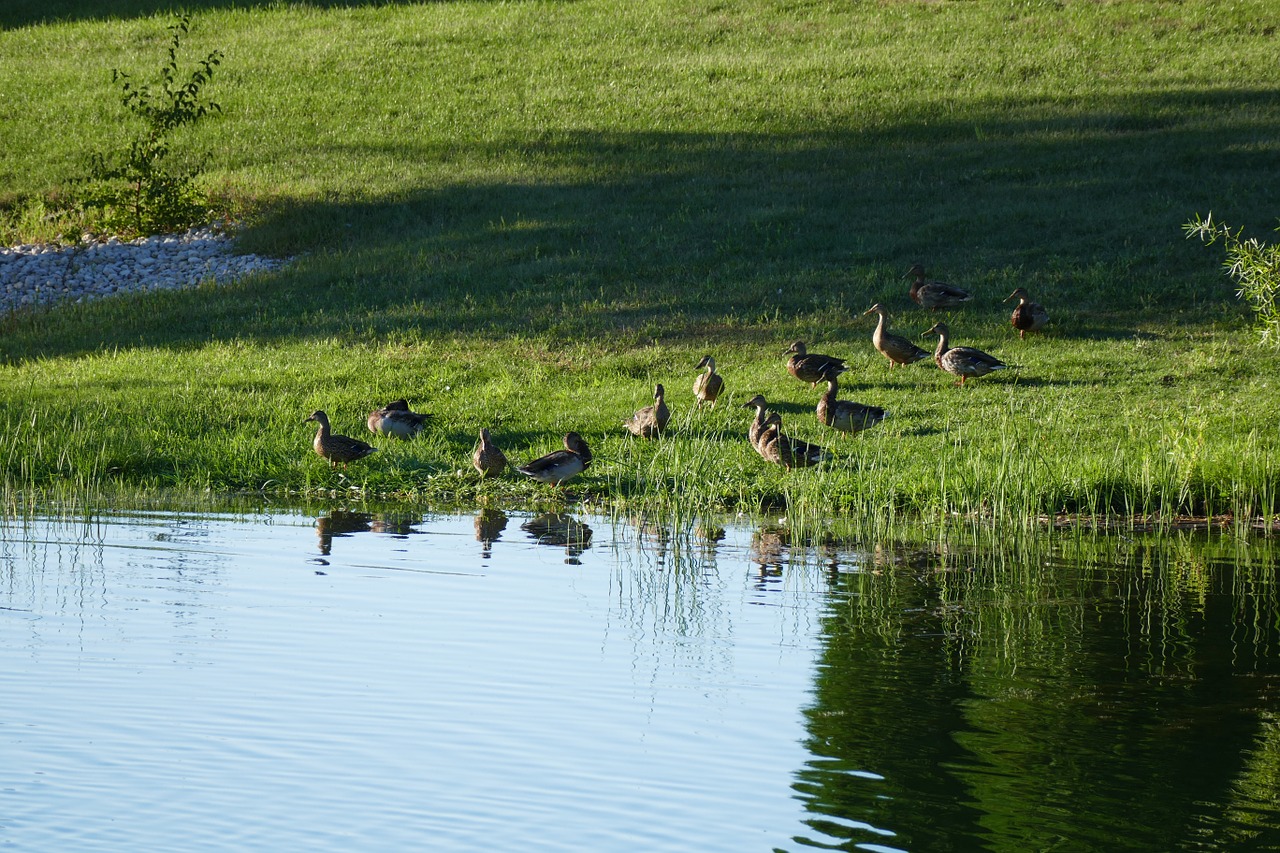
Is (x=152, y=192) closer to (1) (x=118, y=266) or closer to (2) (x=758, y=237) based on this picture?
(1) (x=118, y=266)

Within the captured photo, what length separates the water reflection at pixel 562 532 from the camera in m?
13.0

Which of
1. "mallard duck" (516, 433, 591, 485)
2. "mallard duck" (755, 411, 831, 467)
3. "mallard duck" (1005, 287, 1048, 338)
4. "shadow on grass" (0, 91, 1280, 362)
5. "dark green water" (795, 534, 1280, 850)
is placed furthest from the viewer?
"shadow on grass" (0, 91, 1280, 362)

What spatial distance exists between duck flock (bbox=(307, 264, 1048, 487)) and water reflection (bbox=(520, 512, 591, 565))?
964 millimetres

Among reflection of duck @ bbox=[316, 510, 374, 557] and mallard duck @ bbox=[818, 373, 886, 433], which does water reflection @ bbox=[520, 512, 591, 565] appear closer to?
reflection of duck @ bbox=[316, 510, 374, 557]

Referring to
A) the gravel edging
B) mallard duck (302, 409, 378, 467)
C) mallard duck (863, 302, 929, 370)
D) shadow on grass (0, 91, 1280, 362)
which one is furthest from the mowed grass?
the gravel edging

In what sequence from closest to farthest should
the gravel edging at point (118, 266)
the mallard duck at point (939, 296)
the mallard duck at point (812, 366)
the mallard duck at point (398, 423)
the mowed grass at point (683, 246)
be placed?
the mowed grass at point (683, 246)
the mallard duck at point (398, 423)
the mallard duck at point (812, 366)
the mallard duck at point (939, 296)
the gravel edging at point (118, 266)

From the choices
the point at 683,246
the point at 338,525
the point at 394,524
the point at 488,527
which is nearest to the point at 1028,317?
the point at 683,246

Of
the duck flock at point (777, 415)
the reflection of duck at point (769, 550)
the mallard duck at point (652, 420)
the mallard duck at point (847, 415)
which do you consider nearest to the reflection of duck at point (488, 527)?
the duck flock at point (777, 415)

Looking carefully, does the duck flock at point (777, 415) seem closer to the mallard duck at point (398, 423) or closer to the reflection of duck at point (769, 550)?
the mallard duck at point (398, 423)

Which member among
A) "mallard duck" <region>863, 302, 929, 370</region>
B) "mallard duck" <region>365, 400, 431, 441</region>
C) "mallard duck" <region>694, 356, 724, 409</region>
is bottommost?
"mallard duck" <region>365, 400, 431, 441</region>

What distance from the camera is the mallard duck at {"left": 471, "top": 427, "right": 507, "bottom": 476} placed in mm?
16250

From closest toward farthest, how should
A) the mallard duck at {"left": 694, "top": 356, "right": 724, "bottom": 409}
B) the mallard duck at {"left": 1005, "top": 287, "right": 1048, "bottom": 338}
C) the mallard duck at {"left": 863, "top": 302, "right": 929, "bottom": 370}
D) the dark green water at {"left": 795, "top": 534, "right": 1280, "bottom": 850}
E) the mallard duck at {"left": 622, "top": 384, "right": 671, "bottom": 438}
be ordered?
the dark green water at {"left": 795, "top": 534, "right": 1280, "bottom": 850} < the mallard duck at {"left": 622, "top": 384, "right": 671, "bottom": 438} < the mallard duck at {"left": 694, "top": 356, "right": 724, "bottom": 409} < the mallard duck at {"left": 863, "top": 302, "right": 929, "bottom": 370} < the mallard duck at {"left": 1005, "top": 287, "right": 1048, "bottom": 338}

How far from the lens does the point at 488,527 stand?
1427 centimetres

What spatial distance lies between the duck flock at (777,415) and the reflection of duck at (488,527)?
27.6 inches
